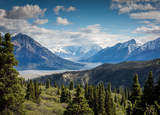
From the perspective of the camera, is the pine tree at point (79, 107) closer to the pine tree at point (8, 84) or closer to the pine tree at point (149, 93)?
the pine tree at point (149, 93)

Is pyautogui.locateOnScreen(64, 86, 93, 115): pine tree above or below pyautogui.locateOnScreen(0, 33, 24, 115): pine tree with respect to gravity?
below

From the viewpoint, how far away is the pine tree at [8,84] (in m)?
23.0

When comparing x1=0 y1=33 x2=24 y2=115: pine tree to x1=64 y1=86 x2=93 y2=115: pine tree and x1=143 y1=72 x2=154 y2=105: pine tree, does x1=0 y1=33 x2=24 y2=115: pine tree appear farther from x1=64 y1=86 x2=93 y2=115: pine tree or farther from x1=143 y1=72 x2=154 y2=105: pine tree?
x1=143 y1=72 x2=154 y2=105: pine tree

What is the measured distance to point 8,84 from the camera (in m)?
23.7

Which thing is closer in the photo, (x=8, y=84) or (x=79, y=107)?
(x=8, y=84)

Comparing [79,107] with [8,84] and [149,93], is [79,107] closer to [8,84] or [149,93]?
[149,93]

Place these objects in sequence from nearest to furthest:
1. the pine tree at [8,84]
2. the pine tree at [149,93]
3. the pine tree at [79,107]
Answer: the pine tree at [8,84]
the pine tree at [149,93]
the pine tree at [79,107]

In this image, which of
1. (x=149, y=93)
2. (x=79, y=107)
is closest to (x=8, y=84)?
(x=79, y=107)

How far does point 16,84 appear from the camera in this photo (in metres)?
23.9

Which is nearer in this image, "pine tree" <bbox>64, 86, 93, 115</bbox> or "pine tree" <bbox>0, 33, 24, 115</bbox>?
"pine tree" <bbox>0, 33, 24, 115</bbox>

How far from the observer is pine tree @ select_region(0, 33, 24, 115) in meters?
23.0

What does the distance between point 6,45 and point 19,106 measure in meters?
8.54

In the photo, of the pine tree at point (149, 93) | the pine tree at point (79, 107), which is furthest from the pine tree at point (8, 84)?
the pine tree at point (149, 93)

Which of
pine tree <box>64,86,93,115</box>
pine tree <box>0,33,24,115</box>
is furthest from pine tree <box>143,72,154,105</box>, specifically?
pine tree <box>0,33,24,115</box>
